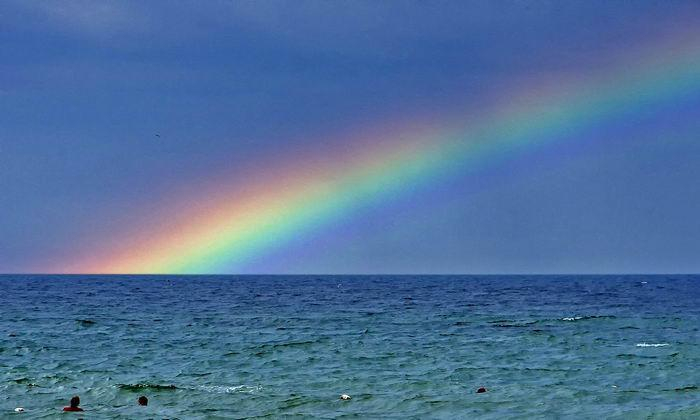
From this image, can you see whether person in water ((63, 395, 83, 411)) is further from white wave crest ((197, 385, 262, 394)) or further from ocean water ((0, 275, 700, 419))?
white wave crest ((197, 385, 262, 394))

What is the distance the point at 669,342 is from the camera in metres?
49.2

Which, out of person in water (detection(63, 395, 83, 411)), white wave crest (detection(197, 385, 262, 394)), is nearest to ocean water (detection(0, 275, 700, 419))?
white wave crest (detection(197, 385, 262, 394))

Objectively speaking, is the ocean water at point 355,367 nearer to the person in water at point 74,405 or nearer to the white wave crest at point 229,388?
the white wave crest at point 229,388

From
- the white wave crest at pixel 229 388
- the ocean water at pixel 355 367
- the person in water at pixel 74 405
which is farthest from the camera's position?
the white wave crest at pixel 229 388

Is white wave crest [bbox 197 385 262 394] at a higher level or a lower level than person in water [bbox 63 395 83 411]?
higher

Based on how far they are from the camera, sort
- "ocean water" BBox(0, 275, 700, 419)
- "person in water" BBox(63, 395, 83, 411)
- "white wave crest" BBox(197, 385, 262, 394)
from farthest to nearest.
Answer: "white wave crest" BBox(197, 385, 262, 394), "ocean water" BBox(0, 275, 700, 419), "person in water" BBox(63, 395, 83, 411)

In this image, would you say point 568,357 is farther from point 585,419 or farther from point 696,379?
point 585,419

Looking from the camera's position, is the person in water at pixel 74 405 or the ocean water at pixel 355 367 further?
the ocean water at pixel 355 367

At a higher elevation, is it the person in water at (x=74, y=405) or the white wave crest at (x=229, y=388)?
the white wave crest at (x=229, y=388)

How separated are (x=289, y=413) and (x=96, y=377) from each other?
11397 millimetres

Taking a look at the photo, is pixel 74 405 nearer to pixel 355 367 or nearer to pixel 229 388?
pixel 229 388

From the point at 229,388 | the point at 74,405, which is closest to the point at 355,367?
the point at 229,388

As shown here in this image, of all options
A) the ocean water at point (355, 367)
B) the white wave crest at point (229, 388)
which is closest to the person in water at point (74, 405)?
the ocean water at point (355, 367)

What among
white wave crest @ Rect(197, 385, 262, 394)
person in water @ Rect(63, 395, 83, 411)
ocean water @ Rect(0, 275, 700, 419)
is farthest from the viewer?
white wave crest @ Rect(197, 385, 262, 394)
